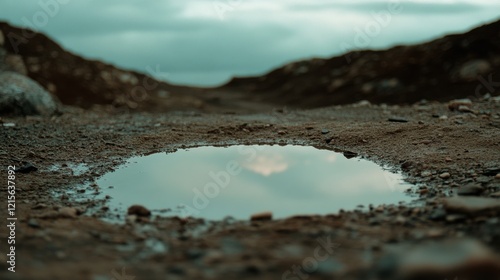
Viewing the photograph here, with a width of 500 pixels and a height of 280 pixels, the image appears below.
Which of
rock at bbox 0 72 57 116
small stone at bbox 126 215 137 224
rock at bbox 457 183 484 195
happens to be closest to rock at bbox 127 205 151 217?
small stone at bbox 126 215 137 224

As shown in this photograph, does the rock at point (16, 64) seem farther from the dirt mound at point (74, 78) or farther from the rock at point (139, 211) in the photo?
the rock at point (139, 211)

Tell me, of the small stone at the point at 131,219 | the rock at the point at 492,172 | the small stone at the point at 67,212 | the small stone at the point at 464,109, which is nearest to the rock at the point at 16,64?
the small stone at the point at 464,109

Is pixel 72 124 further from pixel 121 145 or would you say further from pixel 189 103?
pixel 189 103

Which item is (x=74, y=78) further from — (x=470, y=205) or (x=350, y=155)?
(x=470, y=205)

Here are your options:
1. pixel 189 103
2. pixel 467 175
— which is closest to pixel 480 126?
pixel 467 175

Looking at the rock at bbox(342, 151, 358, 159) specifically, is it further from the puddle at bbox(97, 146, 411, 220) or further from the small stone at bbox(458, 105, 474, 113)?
the small stone at bbox(458, 105, 474, 113)

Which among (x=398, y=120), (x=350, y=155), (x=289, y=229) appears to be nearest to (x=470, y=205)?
(x=289, y=229)
